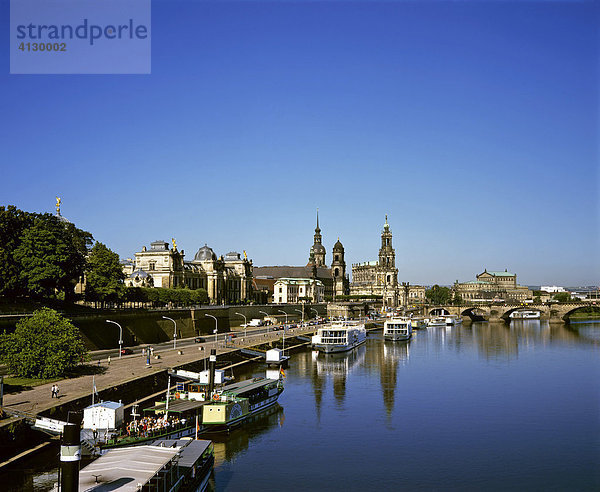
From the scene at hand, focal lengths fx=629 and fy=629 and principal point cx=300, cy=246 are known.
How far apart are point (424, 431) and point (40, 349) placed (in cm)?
3610

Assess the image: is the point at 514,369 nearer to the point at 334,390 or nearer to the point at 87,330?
the point at 334,390

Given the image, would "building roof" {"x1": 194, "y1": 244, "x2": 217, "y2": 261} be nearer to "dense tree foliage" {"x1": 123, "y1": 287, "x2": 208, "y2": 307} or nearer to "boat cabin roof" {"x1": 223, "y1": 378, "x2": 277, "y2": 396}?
"dense tree foliage" {"x1": 123, "y1": 287, "x2": 208, "y2": 307}

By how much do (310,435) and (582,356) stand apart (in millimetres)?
71315

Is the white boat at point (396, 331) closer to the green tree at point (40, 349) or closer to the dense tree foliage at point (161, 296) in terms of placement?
the dense tree foliage at point (161, 296)

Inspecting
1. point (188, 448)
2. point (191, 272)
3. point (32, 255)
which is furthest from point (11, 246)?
point (191, 272)

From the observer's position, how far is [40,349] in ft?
194

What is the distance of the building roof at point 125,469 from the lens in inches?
1230

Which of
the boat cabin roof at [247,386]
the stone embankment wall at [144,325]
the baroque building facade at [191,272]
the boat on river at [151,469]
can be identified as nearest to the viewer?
the boat on river at [151,469]

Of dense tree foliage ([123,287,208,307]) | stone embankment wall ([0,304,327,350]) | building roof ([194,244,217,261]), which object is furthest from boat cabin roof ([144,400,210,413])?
building roof ([194,244,217,261])

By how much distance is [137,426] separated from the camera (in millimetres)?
45781

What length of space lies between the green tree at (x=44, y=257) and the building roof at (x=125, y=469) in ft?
157

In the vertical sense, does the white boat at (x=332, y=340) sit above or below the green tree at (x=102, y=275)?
below

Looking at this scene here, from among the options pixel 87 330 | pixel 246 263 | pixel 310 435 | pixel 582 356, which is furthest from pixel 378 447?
pixel 246 263

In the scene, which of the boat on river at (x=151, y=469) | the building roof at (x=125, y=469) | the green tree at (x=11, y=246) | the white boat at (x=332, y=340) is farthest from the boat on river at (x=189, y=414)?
the white boat at (x=332, y=340)
